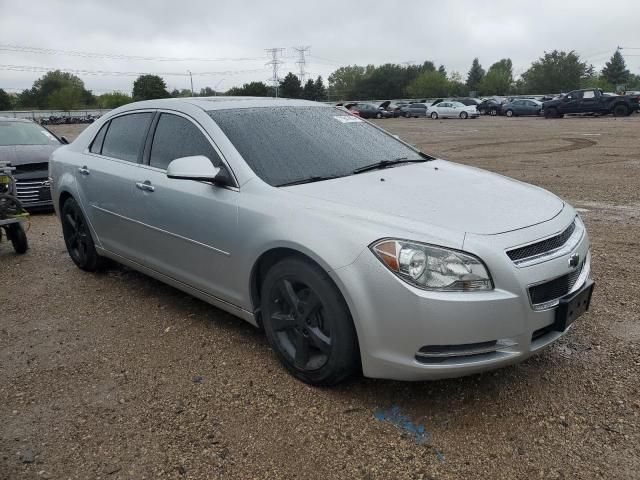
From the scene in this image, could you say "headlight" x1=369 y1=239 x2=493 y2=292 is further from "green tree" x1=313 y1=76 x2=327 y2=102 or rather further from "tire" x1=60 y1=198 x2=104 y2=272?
"green tree" x1=313 y1=76 x2=327 y2=102

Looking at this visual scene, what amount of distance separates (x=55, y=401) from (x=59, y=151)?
10.4 feet

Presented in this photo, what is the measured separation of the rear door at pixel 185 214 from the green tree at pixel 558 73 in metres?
86.9

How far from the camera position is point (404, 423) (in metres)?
2.89

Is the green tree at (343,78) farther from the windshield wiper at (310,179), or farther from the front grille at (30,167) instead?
the windshield wiper at (310,179)

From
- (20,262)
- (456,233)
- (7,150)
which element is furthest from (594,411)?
(7,150)

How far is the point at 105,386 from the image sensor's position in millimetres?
3352

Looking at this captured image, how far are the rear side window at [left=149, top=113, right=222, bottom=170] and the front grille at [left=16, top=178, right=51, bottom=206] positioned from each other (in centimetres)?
530

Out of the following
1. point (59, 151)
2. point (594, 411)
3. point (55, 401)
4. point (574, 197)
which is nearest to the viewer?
point (594, 411)

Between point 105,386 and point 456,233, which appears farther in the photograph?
point 105,386

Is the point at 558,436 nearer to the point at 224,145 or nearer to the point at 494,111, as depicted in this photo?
the point at 224,145

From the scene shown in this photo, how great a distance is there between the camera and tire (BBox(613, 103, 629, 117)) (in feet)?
104

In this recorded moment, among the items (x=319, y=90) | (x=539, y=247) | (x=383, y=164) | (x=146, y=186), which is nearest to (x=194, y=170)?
(x=146, y=186)

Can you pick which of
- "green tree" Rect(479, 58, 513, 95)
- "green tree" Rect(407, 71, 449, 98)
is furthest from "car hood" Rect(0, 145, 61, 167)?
"green tree" Rect(479, 58, 513, 95)

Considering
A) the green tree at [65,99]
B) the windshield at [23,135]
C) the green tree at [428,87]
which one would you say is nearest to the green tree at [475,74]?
the green tree at [428,87]
